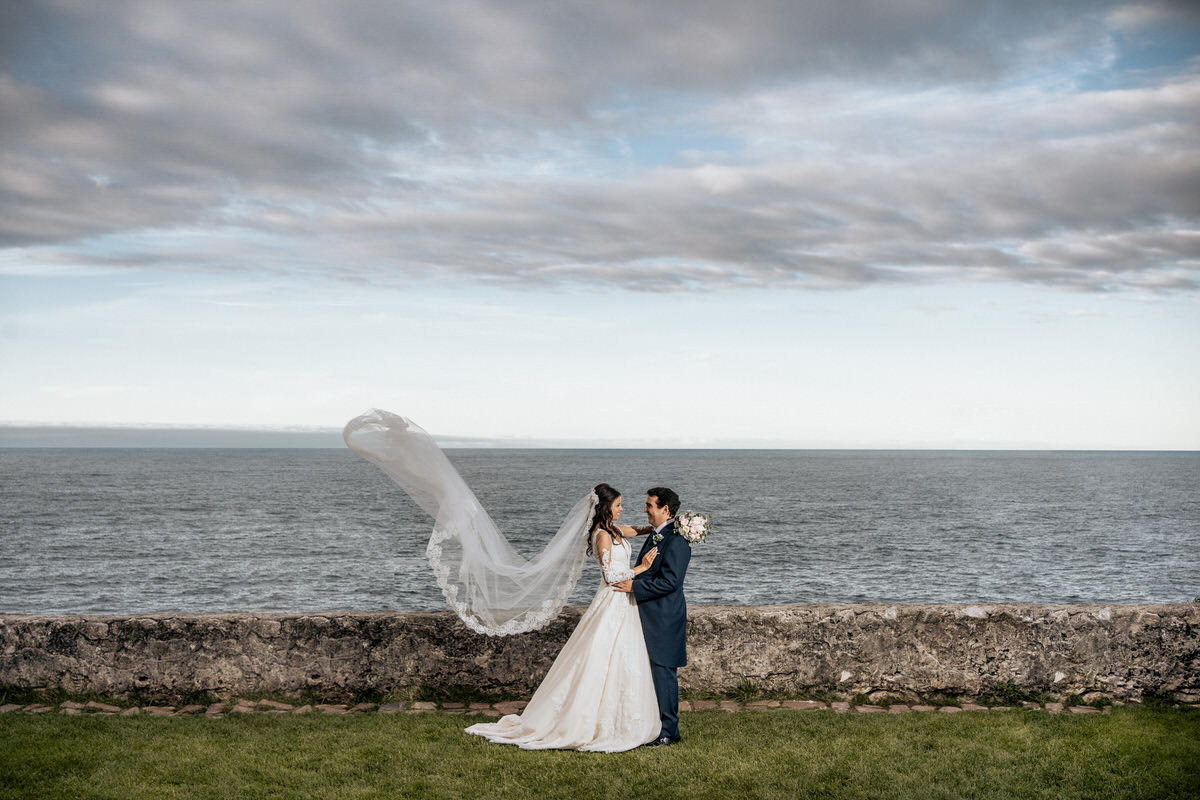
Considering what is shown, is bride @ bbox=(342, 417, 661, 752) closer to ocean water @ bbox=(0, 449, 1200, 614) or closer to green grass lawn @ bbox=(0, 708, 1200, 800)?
green grass lawn @ bbox=(0, 708, 1200, 800)

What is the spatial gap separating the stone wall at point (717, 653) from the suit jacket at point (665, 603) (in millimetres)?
904

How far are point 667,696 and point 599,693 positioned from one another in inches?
21.6

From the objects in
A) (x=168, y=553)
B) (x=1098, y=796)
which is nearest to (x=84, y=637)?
(x=1098, y=796)

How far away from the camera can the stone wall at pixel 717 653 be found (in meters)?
7.94

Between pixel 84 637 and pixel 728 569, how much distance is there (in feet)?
94.9

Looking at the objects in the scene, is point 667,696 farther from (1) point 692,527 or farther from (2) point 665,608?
(1) point 692,527

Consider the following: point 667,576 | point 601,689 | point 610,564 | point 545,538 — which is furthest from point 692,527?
point 545,538

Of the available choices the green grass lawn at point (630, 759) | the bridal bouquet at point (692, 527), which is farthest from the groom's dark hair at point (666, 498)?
the green grass lawn at point (630, 759)

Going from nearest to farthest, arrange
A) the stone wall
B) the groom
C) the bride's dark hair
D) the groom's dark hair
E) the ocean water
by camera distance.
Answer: the groom → the groom's dark hair → the bride's dark hair → the stone wall → the ocean water

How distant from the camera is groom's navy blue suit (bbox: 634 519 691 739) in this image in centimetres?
708

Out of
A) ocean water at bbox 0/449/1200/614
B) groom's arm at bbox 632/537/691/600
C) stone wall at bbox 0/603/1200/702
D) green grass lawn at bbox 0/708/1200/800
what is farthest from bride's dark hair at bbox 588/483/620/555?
ocean water at bbox 0/449/1200/614

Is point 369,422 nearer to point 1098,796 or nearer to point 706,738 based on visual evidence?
point 706,738

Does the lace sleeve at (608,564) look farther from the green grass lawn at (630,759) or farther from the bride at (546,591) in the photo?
the green grass lawn at (630,759)

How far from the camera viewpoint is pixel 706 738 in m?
6.79
